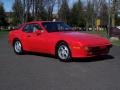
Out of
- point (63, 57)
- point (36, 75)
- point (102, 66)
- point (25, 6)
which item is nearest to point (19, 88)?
point (36, 75)

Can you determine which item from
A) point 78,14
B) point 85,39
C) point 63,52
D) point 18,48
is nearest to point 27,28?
point 18,48

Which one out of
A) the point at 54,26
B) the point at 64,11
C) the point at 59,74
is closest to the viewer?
the point at 59,74

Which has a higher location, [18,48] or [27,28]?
→ [27,28]

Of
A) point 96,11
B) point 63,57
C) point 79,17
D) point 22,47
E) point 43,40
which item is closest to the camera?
point 63,57

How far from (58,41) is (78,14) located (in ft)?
291

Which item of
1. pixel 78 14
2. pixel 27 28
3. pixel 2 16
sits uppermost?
pixel 78 14

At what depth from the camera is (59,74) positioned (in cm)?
979

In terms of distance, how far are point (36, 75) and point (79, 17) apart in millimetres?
93027

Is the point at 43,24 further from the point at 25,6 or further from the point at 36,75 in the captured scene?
the point at 25,6

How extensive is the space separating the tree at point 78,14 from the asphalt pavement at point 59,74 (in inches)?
3334

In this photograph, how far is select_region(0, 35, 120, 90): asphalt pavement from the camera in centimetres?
815

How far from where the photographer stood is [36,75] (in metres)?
9.66

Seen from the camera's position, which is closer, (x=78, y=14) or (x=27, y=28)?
(x=27, y=28)

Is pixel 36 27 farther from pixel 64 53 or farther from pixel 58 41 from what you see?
pixel 64 53
